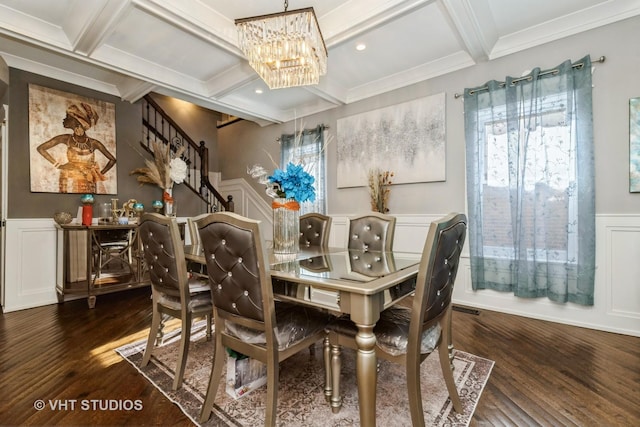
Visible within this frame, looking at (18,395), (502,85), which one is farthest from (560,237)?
(18,395)

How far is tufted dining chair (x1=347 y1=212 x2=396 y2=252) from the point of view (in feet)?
7.80

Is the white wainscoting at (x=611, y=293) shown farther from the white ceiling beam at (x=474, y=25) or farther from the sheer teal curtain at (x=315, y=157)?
the sheer teal curtain at (x=315, y=157)

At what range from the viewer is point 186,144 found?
5.38 m

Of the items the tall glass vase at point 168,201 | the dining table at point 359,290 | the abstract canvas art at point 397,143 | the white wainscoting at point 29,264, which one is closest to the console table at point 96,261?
the white wainscoting at point 29,264

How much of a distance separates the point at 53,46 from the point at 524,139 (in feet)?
14.6

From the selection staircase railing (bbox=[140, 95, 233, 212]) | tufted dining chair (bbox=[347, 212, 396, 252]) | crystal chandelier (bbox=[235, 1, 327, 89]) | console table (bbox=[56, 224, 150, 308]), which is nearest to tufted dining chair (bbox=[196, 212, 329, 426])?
tufted dining chair (bbox=[347, 212, 396, 252])

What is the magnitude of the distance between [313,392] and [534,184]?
266 cm

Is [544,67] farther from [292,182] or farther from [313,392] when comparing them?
[313,392]

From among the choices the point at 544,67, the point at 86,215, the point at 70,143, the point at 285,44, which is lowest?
the point at 86,215

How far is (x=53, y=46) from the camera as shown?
2.67 meters

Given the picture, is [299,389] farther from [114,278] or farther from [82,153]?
[82,153]

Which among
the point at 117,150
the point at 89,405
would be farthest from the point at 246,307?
the point at 117,150

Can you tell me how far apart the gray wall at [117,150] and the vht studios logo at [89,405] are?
2603mm

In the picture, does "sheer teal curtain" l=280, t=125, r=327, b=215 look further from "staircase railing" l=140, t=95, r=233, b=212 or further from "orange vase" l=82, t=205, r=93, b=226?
"orange vase" l=82, t=205, r=93, b=226
